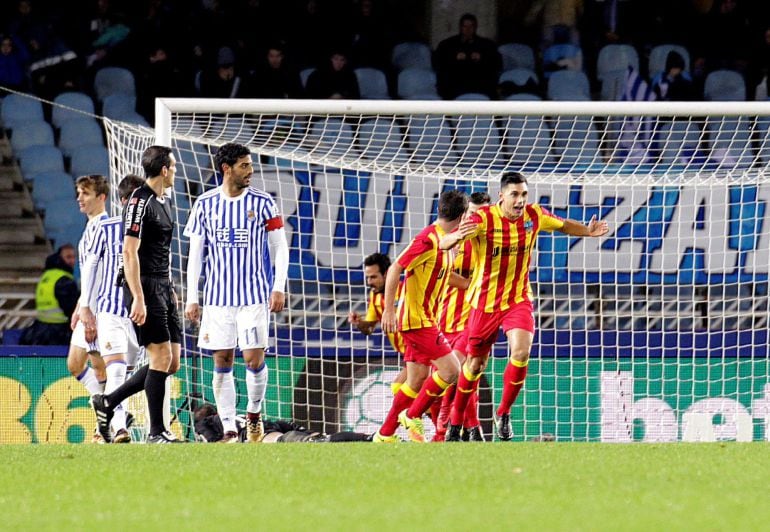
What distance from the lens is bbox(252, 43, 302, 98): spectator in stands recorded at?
53.0 feet

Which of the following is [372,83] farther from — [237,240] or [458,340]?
[237,240]

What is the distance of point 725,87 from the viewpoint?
16.7m

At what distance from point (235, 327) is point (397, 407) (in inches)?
46.7

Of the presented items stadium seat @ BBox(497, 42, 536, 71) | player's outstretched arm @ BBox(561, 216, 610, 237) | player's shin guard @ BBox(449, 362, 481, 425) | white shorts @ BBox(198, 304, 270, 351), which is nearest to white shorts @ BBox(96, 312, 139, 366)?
white shorts @ BBox(198, 304, 270, 351)

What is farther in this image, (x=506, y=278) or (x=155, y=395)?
(x=506, y=278)

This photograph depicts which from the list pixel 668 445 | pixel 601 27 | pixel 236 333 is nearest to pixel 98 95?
pixel 601 27

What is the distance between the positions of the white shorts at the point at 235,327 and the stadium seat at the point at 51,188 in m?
7.14

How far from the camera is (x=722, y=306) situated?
41.5 ft

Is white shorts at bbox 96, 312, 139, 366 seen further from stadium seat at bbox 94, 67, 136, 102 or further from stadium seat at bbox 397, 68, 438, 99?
stadium seat at bbox 397, 68, 438, 99

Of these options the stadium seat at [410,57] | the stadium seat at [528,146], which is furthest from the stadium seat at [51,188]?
the stadium seat at [528,146]

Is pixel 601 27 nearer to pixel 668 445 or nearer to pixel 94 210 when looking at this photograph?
pixel 94 210

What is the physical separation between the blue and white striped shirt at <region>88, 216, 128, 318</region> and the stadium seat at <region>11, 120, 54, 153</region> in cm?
728

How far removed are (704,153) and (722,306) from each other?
6.48ft

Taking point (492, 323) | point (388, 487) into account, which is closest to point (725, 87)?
point (492, 323)
